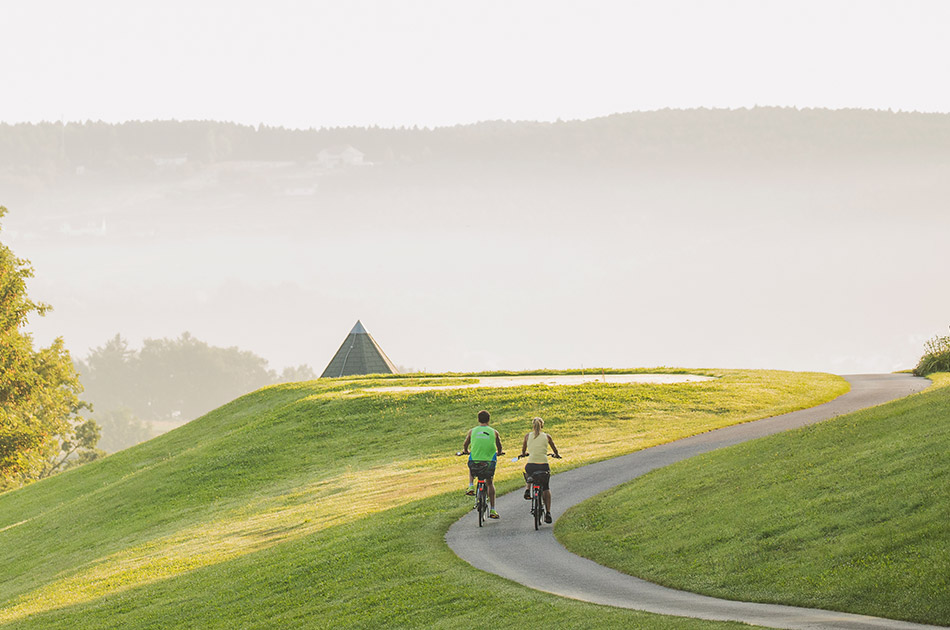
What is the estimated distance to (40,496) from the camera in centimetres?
4738

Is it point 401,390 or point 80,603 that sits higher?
point 401,390

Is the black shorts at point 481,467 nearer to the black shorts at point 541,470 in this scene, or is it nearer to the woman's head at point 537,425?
the black shorts at point 541,470

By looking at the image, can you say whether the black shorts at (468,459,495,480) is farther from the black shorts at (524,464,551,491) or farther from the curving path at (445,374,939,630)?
the curving path at (445,374,939,630)

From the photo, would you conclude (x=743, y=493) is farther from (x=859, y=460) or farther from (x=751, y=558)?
(x=751, y=558)

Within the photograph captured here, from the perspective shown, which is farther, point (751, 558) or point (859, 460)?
point (859, 460)

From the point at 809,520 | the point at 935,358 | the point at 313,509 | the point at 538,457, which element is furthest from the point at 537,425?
the point at 935,358

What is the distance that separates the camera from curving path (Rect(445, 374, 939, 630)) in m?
14.3

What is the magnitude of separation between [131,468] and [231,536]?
68.2 feet

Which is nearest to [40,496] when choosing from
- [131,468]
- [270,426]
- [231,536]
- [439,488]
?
[131,468]

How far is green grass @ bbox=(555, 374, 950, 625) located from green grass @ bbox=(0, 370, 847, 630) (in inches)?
105

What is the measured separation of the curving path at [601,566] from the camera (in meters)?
14.3

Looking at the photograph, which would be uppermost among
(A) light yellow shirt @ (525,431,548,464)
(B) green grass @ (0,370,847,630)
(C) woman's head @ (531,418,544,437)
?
(C) woman's head @ (531,418,544,437)

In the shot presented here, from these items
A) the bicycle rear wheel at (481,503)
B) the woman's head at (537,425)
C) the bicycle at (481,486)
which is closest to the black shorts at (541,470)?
the woman's head at (537,425)

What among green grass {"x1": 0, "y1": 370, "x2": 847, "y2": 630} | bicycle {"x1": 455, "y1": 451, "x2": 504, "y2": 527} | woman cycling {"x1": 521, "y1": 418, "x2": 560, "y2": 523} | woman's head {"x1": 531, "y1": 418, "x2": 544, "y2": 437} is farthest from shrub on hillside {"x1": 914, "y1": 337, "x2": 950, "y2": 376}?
bicycle {"x1": 455, "y1": 451, "x2": 504, "y2": 527}
